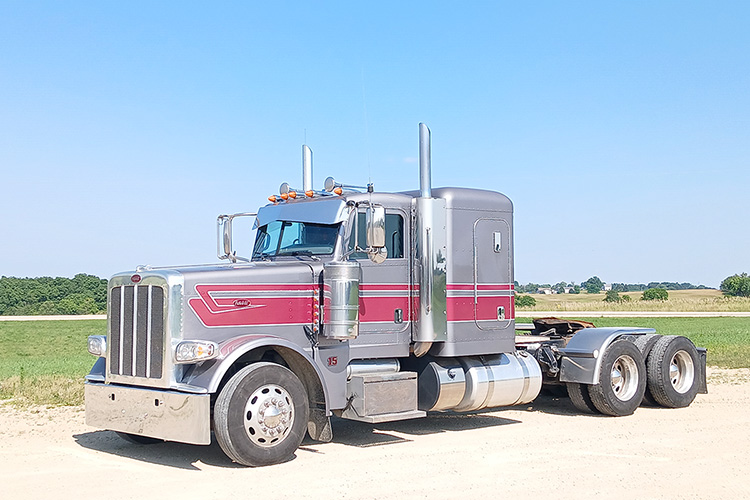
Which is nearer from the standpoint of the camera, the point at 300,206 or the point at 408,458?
the point at 408,458

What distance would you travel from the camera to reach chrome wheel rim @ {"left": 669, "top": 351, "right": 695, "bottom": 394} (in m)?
13.9

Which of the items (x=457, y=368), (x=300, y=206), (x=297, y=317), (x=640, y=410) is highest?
(x=300, y=206)

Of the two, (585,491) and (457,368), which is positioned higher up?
(457,368)

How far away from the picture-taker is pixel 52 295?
90.4 meters

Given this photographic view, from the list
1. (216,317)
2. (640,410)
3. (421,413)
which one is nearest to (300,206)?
(216,317)

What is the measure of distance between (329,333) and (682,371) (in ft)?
23.4

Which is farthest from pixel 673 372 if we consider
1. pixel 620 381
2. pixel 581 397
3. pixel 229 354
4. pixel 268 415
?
pixel 229 354

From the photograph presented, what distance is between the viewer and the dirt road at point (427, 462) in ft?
25.7

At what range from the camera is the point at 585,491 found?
7.72 metres

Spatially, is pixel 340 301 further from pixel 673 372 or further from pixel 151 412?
pixel 673 372

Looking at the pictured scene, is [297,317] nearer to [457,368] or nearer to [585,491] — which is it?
[457,368]

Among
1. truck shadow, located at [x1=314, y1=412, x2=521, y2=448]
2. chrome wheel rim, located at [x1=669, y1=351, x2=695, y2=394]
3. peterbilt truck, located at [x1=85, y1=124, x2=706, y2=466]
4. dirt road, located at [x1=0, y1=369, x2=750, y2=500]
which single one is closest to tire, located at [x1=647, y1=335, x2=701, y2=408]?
chrome wheel rim, located at [x1=669, y1=351, x2=695, y2=394]

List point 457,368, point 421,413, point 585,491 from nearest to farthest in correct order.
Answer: point 585,491
point 421,413
point 457,368

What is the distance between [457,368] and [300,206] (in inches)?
118
